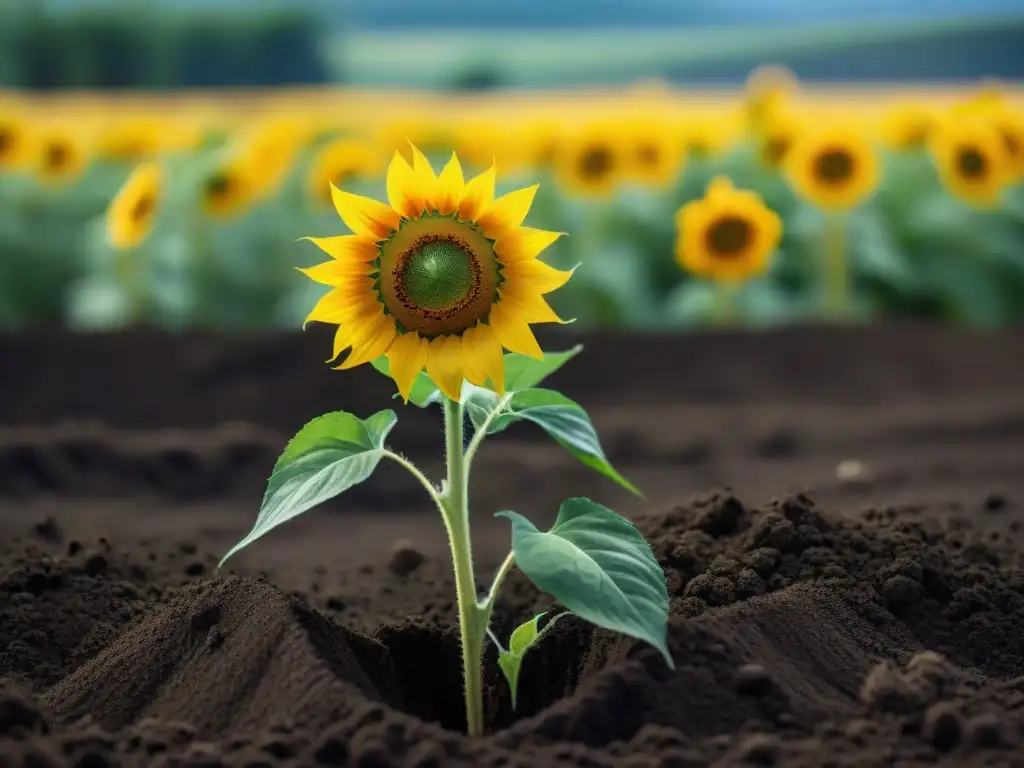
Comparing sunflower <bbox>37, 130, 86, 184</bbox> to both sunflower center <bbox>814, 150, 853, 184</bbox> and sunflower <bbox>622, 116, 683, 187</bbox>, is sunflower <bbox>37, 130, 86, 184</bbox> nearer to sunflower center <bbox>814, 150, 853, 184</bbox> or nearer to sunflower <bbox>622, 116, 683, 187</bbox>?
sunflower <bbox>622, 116, 683, 187</bbox>

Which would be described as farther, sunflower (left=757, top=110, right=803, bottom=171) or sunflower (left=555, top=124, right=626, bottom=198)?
sunflower (left=757, top=110, right=803, bottom=171)

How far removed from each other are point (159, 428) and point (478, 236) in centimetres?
298

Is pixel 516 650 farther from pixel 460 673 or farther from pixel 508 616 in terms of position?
pixel 508 616

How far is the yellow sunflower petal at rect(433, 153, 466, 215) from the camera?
4.39 feet

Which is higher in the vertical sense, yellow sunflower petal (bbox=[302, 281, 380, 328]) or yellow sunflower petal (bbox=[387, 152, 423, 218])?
yellow sunflower petal (bbox=[387, 152, 423, 218])

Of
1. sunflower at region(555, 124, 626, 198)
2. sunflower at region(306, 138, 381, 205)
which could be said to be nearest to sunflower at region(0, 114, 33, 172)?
sunflower at region(306, 138, 381, 205)

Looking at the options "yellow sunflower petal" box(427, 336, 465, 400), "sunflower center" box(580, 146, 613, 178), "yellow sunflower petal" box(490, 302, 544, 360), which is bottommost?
"yellow sunflower petal" box(427, 336, 465, 400)

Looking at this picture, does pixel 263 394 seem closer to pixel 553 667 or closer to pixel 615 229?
pixel 615 229

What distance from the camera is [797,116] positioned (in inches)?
217

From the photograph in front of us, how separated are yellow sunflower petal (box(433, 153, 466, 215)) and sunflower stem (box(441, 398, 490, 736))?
203mm

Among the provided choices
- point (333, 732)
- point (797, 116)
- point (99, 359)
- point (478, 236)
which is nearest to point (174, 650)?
point (333, 732)

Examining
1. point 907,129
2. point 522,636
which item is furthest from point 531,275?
point 907,129

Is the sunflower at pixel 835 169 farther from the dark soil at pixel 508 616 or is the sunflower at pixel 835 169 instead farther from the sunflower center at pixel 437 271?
the sunflower center at pixel 437 271

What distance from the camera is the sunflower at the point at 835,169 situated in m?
4.46
